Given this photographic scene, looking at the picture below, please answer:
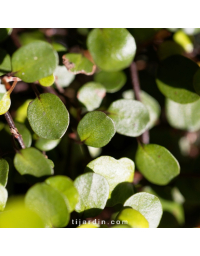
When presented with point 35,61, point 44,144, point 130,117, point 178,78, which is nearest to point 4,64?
point 35,61

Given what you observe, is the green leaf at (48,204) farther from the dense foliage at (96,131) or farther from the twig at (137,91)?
the twig at (137,91)

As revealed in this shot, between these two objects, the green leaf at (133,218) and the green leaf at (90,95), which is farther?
the green leaf at (90,95)

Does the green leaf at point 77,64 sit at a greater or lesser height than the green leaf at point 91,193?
greater

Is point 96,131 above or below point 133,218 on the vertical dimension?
above

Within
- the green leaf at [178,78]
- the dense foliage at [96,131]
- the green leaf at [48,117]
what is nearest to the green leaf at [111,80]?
the dense foliage at [96,131]

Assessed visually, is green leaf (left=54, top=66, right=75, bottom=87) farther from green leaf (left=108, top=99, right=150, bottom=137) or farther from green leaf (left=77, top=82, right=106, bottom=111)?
green leaf (left=108, top=99, right=150, bottom=137)

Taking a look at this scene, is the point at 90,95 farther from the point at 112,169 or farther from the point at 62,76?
the point at 112,169

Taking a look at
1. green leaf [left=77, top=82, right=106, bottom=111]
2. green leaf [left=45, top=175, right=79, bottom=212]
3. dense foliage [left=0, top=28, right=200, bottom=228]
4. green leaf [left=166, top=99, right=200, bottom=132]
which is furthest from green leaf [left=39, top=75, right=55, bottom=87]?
green leaf [left=166, top=99, right=200, bottom=132]
